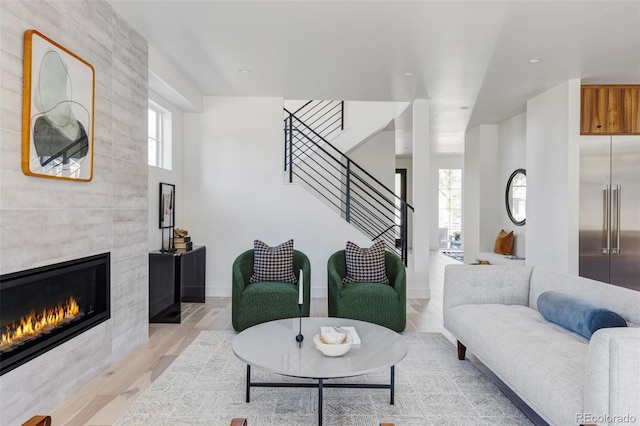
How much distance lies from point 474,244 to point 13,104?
7361mm

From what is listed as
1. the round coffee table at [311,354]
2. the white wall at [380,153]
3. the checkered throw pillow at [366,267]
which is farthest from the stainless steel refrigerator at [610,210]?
the white wall at [380,153]

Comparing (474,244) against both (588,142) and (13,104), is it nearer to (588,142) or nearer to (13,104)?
(588,142)

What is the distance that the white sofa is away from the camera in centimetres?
155

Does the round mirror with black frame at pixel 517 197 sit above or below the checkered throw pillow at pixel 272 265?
above

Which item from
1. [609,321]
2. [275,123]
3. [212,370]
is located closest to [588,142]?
[609,321]

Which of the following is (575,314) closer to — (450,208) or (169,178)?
(169,178)

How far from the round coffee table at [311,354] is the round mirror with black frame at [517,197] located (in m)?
4.55

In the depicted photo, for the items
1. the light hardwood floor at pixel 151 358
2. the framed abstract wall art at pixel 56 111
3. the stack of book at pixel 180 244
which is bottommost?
the light hardwood floor at pixel 151 358

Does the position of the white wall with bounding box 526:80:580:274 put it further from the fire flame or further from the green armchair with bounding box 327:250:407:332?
the fire flame

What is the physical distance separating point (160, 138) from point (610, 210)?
5619 millimetres

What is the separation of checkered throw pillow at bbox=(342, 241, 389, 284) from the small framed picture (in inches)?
90.2

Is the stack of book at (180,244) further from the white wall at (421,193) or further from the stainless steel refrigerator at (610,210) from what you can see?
the stainless steel refrigerator at (610,210)

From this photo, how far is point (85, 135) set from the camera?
8.72 ft

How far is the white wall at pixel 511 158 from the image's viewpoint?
6285 millimetres
